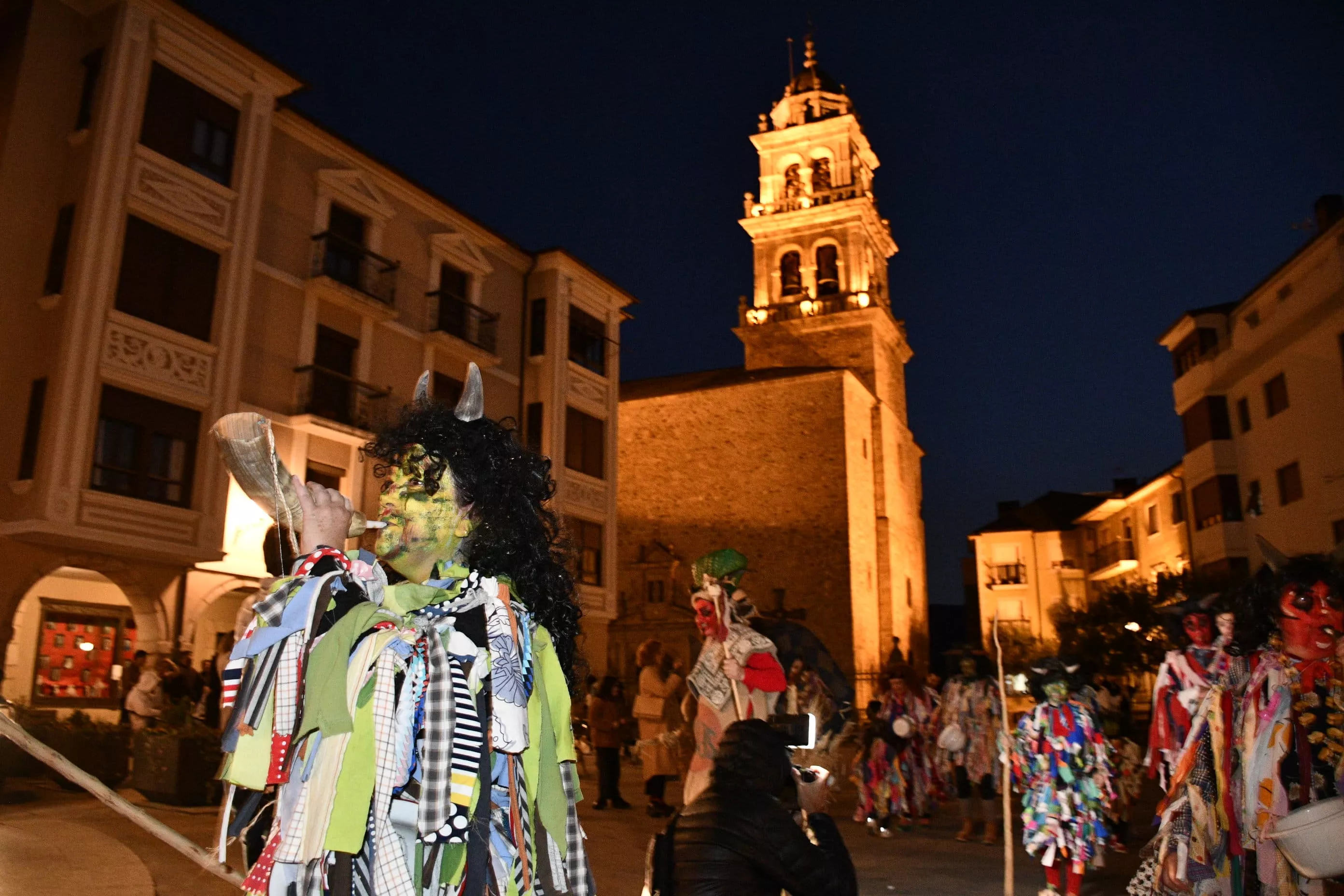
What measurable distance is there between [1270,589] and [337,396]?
16570 millimetres

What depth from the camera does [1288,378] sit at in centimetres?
2633

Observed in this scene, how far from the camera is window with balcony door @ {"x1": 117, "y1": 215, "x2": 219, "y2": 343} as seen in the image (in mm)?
14969

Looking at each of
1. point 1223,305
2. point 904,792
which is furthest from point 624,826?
point 1223,305

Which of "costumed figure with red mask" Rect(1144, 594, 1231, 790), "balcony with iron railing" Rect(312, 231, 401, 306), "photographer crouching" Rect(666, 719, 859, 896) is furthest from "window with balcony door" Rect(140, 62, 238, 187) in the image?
"photographer crouching" Rect(666, 719, 859, 896)

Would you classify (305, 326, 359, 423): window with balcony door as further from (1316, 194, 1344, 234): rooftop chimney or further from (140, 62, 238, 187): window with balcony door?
(1316, 194, 1344, 234): rooftop chimney

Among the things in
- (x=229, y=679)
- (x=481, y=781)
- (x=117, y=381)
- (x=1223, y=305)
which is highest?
(x=1223, y=305)

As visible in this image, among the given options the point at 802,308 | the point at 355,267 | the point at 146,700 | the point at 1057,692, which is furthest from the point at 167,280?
the point at 802,308

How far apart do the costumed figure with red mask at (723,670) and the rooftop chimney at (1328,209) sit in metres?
27.3

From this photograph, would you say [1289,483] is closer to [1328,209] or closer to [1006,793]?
[1328,209]

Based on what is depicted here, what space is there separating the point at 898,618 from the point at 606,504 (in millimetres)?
20830

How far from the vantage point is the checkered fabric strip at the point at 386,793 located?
204cm

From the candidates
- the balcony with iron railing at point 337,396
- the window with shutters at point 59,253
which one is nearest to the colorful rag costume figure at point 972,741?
the balcony with iron railing at point 337,396

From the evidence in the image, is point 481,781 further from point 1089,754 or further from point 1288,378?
point 1288,378

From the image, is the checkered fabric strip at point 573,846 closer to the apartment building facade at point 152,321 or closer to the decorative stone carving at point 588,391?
the apartment building facade at point 152,321
